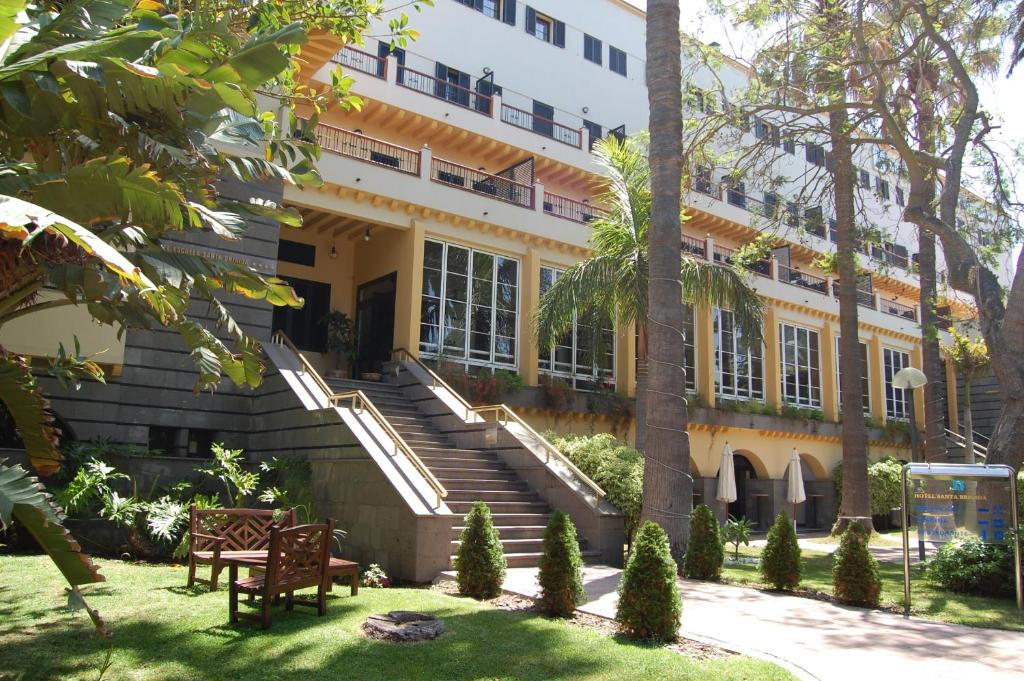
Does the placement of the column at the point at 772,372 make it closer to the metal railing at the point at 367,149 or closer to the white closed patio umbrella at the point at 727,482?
the white closed patio umbrella at the point at 727,482

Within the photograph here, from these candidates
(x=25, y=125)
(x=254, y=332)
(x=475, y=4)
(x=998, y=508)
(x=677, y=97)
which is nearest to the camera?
(x=25, y=125)

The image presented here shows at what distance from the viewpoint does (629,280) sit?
645 inches

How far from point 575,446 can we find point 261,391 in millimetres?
6578

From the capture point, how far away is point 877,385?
3278cm

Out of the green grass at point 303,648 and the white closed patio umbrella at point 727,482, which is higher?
the white closed patio umbrella at point 727,482

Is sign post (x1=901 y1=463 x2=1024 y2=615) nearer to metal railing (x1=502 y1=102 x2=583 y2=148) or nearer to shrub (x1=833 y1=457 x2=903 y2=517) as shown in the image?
shrub (x1=833 y1=457 x2=903 y2=517)

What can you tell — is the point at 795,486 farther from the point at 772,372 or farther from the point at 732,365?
the point at 772,372

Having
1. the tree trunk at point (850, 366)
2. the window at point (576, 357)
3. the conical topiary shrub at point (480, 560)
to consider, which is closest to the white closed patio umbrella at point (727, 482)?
the tree trunk at point (850, 366)

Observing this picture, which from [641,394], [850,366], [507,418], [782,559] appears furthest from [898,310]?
[782,559]

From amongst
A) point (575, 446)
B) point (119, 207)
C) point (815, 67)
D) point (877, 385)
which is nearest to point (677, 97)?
point (815, 67)

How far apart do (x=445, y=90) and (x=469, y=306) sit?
321 inches

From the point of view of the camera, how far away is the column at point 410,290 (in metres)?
19.1

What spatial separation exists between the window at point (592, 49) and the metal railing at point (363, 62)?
10.1 m

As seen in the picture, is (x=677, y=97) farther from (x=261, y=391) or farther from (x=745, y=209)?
(x=745, y=209)
